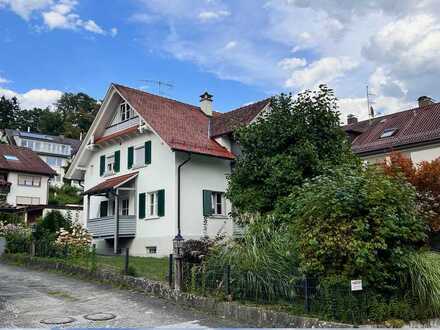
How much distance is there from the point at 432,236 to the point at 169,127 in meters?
13.9

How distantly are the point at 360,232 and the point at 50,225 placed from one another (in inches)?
655

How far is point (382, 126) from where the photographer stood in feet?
105

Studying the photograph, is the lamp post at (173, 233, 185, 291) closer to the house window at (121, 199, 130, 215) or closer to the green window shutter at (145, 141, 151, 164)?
the green window shutter at (145, 141, 151, 164)

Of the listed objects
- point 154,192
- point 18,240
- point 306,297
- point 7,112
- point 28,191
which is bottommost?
point 306,297

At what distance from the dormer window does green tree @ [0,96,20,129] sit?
74829 millimetres

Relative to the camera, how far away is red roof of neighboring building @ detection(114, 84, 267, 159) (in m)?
22.9

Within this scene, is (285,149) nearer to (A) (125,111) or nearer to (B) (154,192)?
(B) (154,192)

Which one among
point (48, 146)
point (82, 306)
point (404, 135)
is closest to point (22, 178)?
point (48, 146)

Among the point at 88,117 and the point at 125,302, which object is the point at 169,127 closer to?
the point at 125,302

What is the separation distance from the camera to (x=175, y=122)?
24.5 metres

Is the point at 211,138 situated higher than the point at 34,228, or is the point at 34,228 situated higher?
the point at 211,138

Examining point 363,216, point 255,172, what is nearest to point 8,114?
point 255,172

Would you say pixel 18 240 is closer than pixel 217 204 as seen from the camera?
Yes

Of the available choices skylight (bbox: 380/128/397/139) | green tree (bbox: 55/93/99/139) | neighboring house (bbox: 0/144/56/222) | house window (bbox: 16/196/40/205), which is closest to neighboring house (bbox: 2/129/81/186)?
green tree (bbox: 55/93/99/139)
